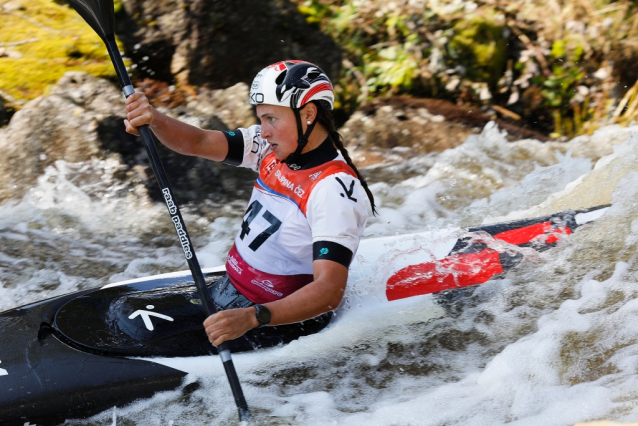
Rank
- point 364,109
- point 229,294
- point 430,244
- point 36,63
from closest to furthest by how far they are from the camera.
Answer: point 229,294 < point 430,244 < point 36,63 < point 364,109

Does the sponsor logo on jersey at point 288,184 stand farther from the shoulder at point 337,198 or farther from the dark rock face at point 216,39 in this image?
the dark rock face at point 216,39

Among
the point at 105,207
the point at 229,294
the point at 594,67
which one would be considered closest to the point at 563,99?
the point at 594,67

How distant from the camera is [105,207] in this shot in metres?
5.87

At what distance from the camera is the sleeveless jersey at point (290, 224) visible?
2463 millimetres

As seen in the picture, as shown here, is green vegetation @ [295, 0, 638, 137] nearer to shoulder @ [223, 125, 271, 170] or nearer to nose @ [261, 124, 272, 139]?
shoulder @ [223, 125, 271, 170]

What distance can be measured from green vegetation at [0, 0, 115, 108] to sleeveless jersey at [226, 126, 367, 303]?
14.3ft

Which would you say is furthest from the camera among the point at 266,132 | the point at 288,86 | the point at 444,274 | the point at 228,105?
the point at 228,105

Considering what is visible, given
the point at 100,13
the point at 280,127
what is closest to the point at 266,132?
the point at 280,127

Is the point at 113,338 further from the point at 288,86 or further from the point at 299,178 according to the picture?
the point at 288,86

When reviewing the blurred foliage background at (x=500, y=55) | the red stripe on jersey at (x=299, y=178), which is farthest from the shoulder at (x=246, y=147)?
the blurred foliage background at (x=500, y=55)

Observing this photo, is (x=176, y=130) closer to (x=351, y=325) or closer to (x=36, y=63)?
(x=351, y=325)

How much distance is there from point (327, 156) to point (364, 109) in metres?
4.44

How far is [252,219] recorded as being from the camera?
2.76 metres

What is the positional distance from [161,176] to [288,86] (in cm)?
68
